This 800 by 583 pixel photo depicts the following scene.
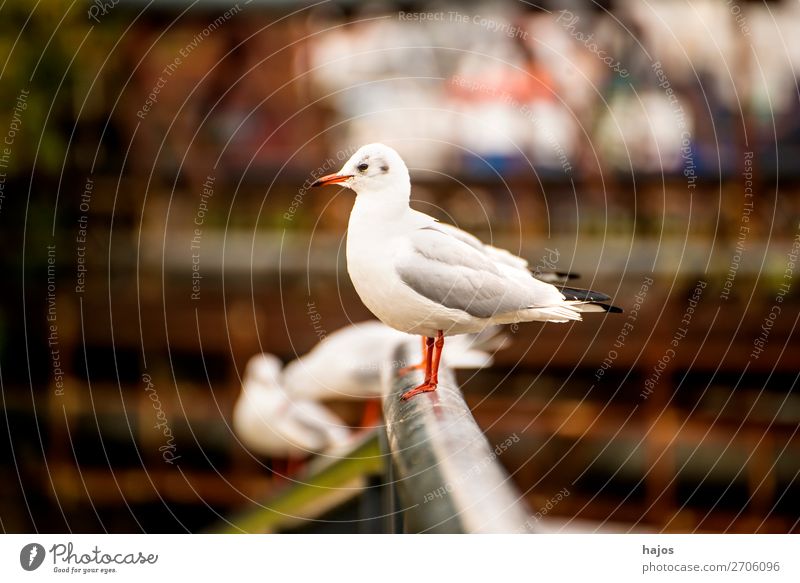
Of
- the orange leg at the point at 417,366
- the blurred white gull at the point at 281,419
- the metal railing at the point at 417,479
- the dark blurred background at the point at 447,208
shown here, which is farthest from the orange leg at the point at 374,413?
the orange leg at the point at 417,366

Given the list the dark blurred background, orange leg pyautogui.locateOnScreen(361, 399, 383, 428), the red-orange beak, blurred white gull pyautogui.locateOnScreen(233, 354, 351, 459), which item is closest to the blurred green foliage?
the dark blurred background

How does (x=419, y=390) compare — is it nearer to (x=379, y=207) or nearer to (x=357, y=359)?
(x=379, y=207)

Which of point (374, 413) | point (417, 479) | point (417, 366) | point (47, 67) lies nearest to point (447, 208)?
point (374, 413)

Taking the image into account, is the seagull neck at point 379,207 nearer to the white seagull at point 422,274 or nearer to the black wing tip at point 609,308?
the white seagull at point 422,274

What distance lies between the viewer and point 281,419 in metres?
2.23

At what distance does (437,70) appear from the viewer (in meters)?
2.61

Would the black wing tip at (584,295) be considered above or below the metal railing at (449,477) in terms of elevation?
above

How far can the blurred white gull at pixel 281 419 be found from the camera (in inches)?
87.0

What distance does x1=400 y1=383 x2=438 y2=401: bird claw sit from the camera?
91 centimetres

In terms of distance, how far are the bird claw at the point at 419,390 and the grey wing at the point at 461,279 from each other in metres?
0.08

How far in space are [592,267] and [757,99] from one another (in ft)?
2.61

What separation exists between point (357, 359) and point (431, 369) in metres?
0.85

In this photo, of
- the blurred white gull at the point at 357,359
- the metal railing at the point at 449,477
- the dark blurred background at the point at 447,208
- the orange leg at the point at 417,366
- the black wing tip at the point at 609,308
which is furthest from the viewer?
the dark blurred background at the point at 447,208
